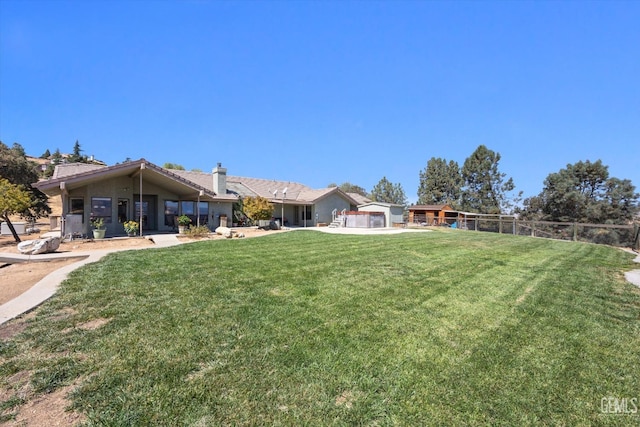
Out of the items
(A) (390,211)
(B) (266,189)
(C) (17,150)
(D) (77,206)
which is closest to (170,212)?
(D) (77,206)

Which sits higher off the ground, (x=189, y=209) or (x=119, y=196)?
(x=119, y=196)

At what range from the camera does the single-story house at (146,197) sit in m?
13.5

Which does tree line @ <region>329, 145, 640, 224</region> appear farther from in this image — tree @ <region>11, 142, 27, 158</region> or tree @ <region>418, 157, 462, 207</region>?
tree @ <region>11, 142, 27, 158</region>

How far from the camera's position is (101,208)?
49.2 feet

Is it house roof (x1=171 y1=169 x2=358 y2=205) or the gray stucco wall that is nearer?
the gray stucco wall

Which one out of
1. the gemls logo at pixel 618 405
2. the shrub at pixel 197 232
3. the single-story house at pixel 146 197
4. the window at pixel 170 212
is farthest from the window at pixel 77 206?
the gemls logo at pixel 618 405

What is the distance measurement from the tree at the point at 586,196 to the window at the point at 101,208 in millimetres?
41466

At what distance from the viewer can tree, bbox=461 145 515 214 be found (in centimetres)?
4494

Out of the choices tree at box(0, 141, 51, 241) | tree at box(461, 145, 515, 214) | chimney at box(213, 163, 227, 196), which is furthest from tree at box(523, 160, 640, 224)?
tree at box(0, 141, 51, 241)

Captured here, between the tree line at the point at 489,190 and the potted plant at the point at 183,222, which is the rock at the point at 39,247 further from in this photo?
the potted plant at the point at 183,222

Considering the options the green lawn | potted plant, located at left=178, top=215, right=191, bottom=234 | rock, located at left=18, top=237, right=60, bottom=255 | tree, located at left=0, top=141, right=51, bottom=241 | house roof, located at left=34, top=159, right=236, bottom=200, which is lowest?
the green lawn

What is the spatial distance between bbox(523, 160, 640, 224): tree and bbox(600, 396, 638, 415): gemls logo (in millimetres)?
38303

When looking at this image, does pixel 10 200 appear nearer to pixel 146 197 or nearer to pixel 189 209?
pixel 146 197

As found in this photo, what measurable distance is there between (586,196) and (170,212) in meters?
40.9
